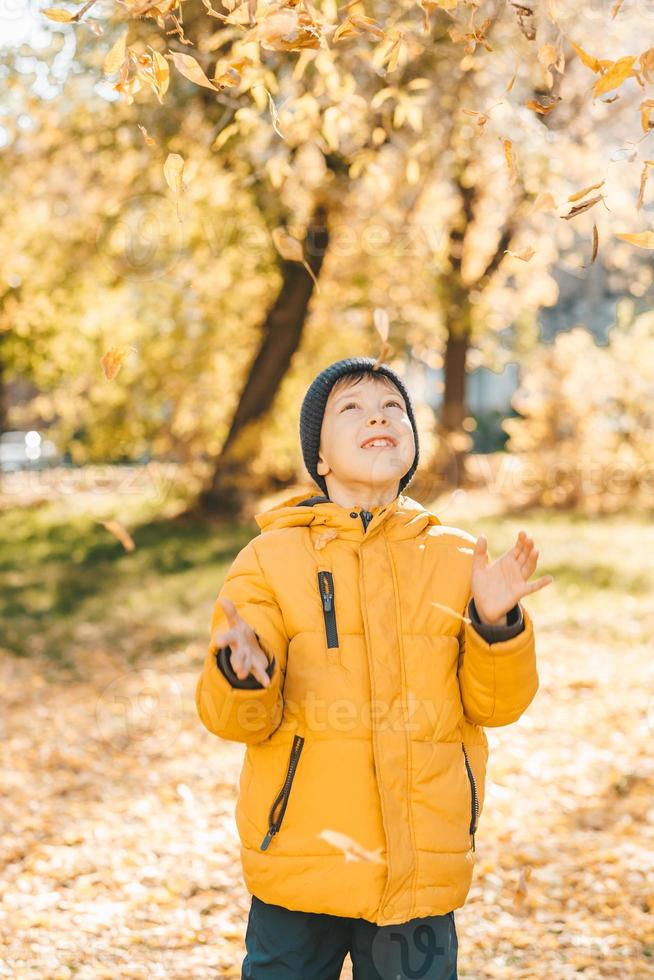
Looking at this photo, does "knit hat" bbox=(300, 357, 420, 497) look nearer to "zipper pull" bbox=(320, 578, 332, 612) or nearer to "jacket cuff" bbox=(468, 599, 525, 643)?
"zipper pull" bbox=(320, 578, 332, 612)

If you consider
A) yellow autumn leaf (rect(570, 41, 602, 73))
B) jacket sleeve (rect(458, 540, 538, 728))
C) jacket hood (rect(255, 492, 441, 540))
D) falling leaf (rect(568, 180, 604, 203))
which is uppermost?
yellow autumn leaf (rect(570, 41, 602, 73))

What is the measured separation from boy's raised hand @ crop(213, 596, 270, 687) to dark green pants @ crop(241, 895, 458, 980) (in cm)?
55

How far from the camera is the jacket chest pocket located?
214cm

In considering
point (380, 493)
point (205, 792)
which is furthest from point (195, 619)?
point (380, 493)

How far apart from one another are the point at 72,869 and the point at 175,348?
1008 cm

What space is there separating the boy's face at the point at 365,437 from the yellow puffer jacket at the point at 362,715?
0.10 meters

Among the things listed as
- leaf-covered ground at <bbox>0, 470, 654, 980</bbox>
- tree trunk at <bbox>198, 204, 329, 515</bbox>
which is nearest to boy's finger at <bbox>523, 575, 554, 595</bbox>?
leaf-covered ground at <bbox>0, 470, 654, 980</bbox>

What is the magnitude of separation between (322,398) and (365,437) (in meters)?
0.19

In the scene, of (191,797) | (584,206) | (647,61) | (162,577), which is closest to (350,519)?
(584,206)

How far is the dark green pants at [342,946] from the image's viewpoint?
6.82 feet

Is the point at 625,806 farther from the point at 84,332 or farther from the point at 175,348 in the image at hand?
the point at 84,332

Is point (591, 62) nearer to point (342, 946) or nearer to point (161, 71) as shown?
point (161, 71)

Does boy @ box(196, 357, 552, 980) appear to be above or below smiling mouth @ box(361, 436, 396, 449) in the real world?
below

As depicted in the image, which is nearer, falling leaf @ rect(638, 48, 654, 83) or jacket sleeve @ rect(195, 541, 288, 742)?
jacket sleeve @ rect(195, 541, 288, 742)
